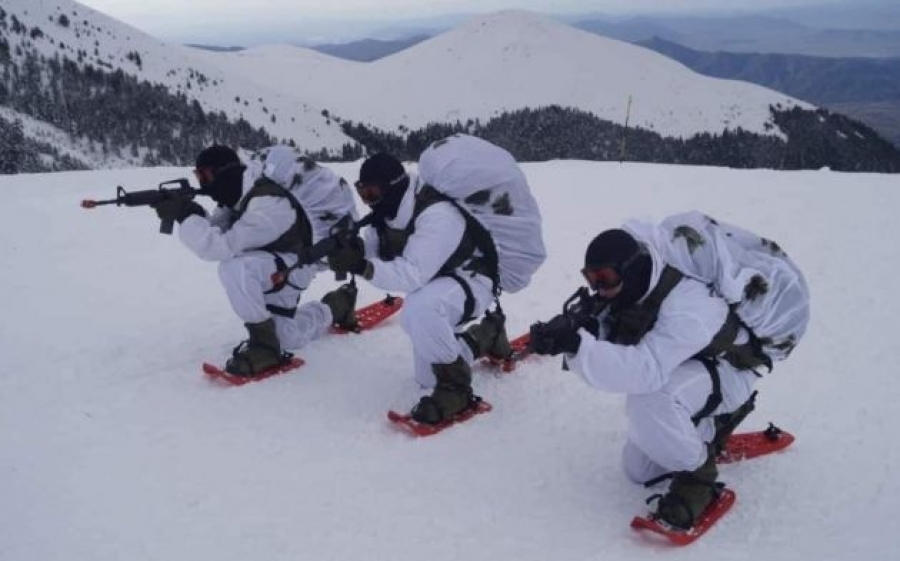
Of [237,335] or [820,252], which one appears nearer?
[237,335]

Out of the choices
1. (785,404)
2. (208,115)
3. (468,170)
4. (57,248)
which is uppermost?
(468,170)

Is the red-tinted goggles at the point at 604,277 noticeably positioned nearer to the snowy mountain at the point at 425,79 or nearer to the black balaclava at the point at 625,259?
the black balaclava at the point at 625,259

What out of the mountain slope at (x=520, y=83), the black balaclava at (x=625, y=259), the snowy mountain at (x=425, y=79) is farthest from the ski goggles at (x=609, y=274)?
the mountain slope at (x=520, y=83)

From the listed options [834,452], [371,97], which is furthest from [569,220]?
[371,97]

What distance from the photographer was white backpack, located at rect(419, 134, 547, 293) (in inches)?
193

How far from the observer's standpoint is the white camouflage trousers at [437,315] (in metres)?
4.85

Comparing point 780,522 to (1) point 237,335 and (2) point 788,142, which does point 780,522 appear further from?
(2) point 788,142

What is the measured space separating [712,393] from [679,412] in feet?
0.82

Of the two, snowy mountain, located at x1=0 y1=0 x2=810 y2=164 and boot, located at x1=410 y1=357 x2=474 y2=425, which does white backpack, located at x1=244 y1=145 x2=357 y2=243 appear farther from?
snowy mountain, located at x1=0 y1=0 x2=810 y2=164

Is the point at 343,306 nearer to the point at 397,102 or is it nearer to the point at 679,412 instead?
the point at 679,412

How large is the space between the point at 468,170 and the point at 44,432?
319cm

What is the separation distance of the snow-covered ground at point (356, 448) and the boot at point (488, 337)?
0.24 m

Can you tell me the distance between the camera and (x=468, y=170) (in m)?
4.88

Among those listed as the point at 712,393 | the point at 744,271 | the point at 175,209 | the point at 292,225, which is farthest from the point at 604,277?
the point at 175,209
